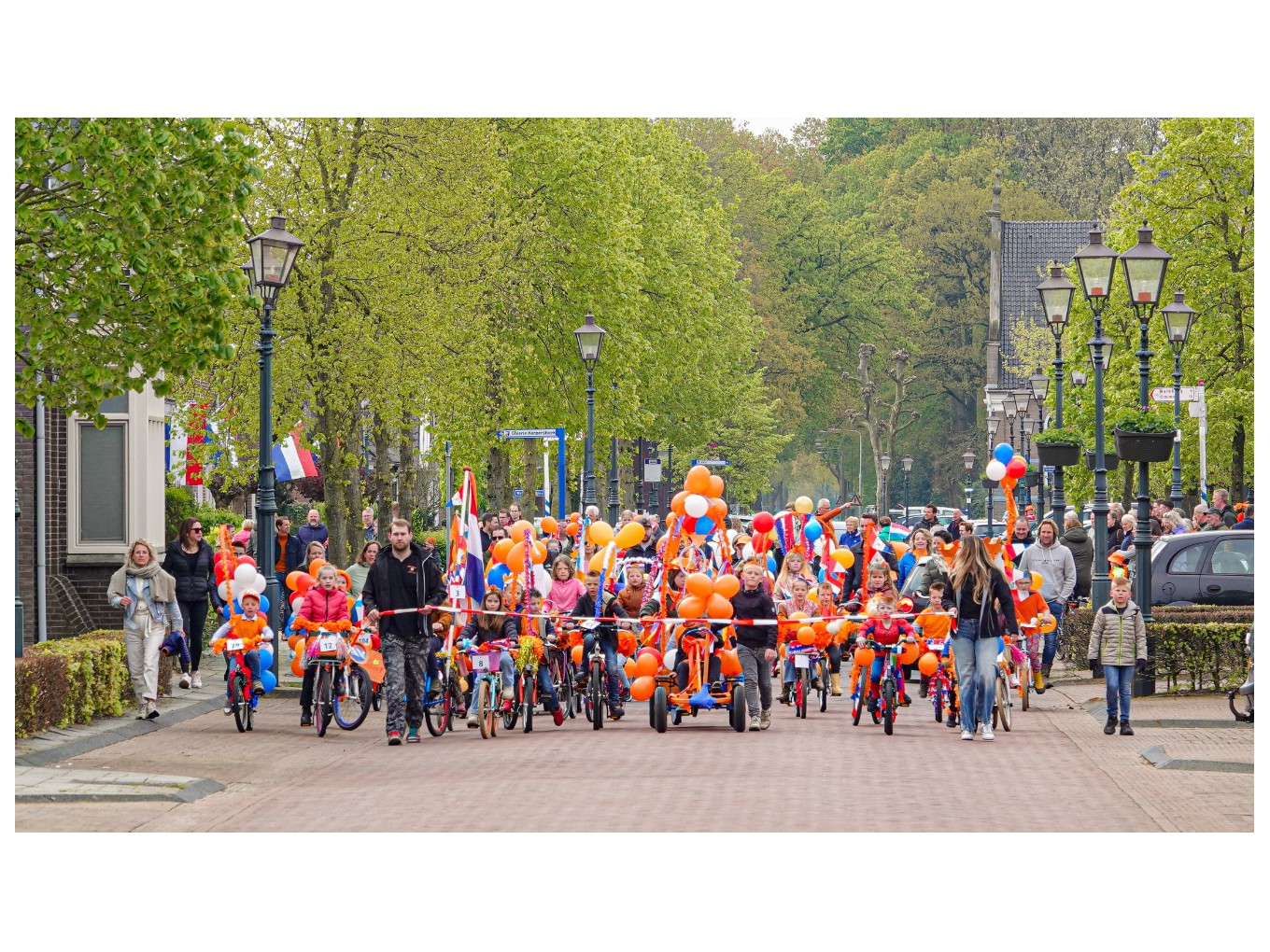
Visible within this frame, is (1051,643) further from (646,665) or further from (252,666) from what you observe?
(252,666)

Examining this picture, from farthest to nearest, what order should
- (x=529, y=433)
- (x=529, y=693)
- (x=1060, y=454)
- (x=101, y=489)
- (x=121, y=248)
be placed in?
1. (x=529, y=433)
2. (x=1060, y=454)
3. (x=101, y=489)
4. (x=529, y=693)
5. (x=121, y=248)

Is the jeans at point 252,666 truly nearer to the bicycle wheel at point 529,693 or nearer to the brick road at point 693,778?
the brick road at point 693,778

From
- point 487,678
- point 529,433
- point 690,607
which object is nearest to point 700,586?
point 690,607

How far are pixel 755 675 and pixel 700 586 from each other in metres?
1.11

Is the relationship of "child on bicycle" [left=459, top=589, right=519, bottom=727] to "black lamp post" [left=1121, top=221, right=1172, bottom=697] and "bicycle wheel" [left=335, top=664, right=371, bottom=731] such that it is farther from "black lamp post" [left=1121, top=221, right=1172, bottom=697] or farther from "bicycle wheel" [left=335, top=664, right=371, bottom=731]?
"black lamp post" [left=1121, top=221, right=1172, bottom=697]

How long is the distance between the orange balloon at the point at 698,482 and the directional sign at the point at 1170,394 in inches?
410

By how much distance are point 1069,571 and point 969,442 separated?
6703 cm

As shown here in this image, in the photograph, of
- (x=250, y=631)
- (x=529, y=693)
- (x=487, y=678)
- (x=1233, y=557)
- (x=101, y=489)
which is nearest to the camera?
(x=487, y=678)

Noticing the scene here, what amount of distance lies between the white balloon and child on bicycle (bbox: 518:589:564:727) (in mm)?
2749

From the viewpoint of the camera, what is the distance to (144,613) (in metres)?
18.7

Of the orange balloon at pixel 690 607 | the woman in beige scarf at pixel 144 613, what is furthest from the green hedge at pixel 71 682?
the orange balloon at pixel 690 607

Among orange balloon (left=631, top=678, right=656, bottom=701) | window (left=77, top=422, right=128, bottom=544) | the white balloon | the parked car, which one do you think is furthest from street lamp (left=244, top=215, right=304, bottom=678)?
the parked car

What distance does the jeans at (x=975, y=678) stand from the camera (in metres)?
17.4

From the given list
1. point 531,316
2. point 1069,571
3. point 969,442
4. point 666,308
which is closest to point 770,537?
point 1069,571
